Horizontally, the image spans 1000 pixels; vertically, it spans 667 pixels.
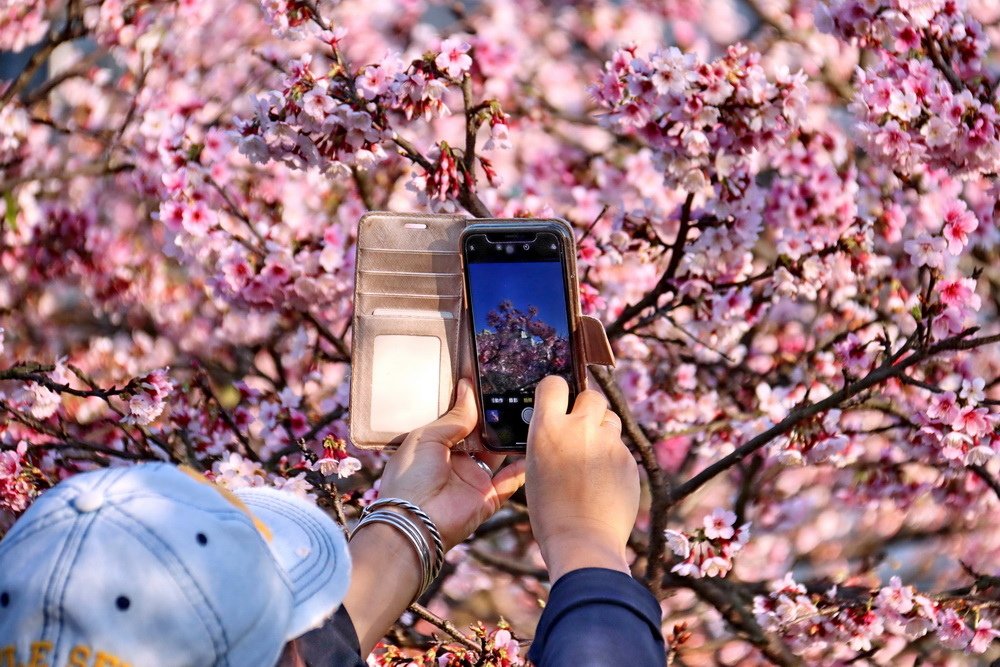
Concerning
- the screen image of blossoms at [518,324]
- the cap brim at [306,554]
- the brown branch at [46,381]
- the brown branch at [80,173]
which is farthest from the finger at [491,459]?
the brown branch at [80,173]

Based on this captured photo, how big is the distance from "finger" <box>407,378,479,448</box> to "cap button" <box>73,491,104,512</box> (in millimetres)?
697

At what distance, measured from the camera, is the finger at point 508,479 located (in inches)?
80.3

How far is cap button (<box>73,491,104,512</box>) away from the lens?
133 centimetres

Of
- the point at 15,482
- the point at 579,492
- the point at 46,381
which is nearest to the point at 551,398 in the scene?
the point at 579,492

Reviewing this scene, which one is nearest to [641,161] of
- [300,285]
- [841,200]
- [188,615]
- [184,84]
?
[841,200]

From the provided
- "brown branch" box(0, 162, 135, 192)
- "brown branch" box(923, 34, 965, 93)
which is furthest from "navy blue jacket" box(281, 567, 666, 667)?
"brown branch" box(0, 162, 135, 192)

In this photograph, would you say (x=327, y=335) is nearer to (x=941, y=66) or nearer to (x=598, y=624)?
(x=941, y=66)

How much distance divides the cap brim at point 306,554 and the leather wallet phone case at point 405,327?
0.37 metres

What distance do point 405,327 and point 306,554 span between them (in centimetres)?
63

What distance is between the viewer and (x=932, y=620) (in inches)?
123

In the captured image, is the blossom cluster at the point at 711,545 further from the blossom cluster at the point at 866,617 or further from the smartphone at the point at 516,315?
the smartphone at the point at 516,315

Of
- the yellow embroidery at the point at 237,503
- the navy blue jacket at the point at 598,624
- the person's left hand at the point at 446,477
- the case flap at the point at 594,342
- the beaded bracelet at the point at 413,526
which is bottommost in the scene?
the navy blue jacket at the point at 598,624

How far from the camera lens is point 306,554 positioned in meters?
1.51

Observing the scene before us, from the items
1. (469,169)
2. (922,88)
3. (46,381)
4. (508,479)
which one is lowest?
(508,479)
